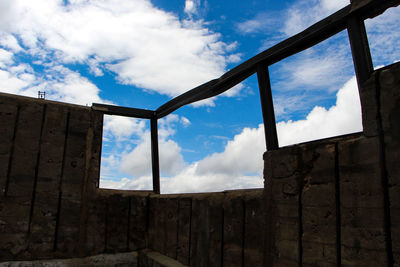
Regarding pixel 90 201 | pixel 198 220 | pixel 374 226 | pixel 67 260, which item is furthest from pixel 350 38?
pixel 67 260

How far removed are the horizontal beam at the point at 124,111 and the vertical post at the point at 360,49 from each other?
165 inches

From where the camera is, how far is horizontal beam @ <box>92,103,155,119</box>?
5.50 metres

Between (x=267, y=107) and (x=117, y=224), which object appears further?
(x=117, y=224)

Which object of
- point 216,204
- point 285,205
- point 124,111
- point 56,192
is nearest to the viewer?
point 285,205

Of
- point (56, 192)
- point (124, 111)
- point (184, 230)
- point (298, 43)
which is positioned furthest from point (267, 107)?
point (56, 192)

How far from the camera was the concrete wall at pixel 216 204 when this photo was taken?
194 cm

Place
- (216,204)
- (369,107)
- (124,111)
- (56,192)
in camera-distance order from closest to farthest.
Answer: (369,107) → (216,204) → (56,192) → (124,111)

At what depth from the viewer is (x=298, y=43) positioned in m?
2.85

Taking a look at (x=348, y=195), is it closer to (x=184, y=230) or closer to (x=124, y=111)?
(x=184, y=230)

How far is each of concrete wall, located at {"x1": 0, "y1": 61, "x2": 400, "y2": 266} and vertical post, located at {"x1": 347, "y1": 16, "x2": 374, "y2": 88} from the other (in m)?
0.23

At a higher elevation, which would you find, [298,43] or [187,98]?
[187,98]

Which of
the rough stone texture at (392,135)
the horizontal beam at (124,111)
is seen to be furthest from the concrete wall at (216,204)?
the horizontal beam at (124,111)

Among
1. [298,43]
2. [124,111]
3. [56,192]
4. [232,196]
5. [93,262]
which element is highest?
[124,111]

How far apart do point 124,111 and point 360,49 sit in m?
4.30
